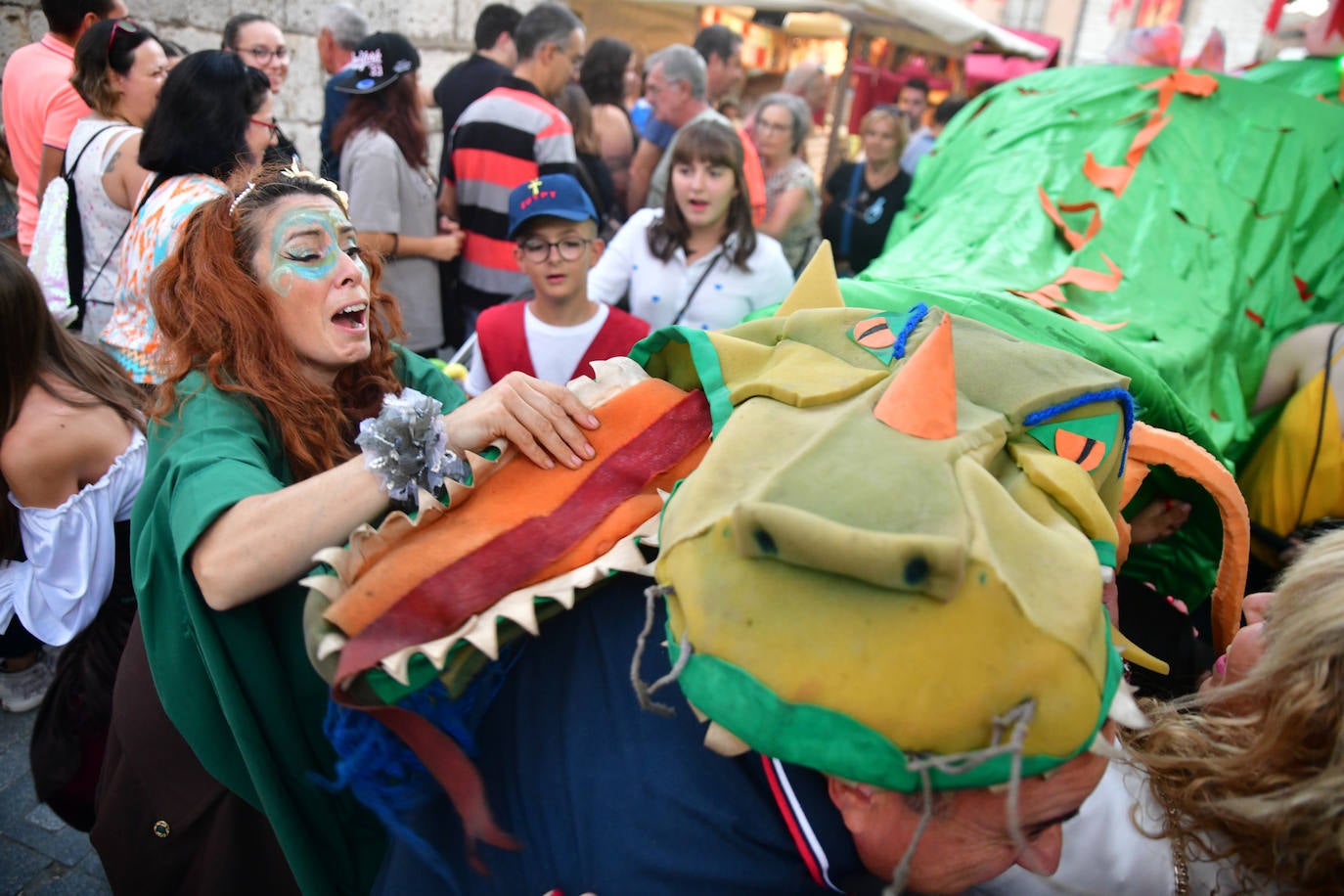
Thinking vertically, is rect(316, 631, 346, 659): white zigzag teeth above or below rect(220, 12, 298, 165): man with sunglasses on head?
below

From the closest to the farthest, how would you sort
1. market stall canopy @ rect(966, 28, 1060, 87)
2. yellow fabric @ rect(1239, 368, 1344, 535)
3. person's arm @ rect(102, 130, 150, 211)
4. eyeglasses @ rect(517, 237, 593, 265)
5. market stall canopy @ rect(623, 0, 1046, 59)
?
1. yellow fabric @ rect(1239, 368, 1344, 535)
2. eyeglasses @ rect(517, 237, 593, 265)
3. person's arm @ rect(102, 130, 150, 211)
4. market stall canopy @ rect(623, 0, 1046, 59)
5. market stall canopy @ rect(966, 28, 1060, 87)

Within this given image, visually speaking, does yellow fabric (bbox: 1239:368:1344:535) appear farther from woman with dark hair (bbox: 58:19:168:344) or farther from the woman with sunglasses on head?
woman with dark hair (bbox: 58:19:168:344)

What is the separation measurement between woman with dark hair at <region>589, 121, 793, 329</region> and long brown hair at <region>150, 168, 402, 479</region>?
139 centimetres

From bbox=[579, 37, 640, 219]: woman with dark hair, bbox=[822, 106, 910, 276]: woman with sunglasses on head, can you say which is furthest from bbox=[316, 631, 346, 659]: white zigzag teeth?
bbox=[822, 106, 910, 276]: woman with sunglasses on head

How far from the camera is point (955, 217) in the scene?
254 cm

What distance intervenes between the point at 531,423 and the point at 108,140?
248cm

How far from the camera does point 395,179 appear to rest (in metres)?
3.17

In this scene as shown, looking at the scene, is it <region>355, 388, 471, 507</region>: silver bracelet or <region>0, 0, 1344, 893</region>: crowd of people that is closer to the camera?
<region>0, 0, 1344, 893</region>: crowd of people

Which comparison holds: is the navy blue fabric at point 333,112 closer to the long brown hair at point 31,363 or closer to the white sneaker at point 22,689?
the long brown hair at point 31,363

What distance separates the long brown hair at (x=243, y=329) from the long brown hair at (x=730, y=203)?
1456mm

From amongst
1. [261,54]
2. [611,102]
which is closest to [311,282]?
[261,54]

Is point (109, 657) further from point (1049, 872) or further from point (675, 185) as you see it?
point (675, 185)

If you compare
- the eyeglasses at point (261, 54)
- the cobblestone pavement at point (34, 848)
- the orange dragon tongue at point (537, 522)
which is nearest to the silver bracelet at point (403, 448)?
the orange dragon tongue at point (537, 522)

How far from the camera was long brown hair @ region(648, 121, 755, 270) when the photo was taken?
9.58 ft
